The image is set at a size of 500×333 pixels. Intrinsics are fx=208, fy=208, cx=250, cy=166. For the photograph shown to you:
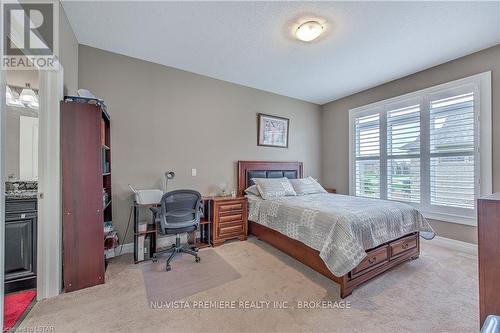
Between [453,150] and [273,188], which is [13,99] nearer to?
[273,188]

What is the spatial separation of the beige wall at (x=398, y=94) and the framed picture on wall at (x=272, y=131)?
1232 millimetres

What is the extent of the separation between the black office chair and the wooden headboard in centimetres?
137

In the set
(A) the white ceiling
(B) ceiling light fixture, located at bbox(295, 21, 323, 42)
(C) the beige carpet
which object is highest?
(A) the white ceiling

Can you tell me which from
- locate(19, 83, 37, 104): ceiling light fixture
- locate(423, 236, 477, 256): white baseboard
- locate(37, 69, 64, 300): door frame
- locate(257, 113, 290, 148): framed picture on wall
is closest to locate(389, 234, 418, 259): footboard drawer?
locate(423, 236, 477, 256): white baseboard

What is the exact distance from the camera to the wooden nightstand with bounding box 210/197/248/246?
320 centimetres

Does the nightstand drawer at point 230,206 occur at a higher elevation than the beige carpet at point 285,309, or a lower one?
higher

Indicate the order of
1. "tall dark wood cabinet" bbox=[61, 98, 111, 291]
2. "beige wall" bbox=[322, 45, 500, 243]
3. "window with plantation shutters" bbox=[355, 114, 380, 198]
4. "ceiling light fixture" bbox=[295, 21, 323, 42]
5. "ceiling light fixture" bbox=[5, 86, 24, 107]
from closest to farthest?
"tall dark wood cabinet" bbox=[61, 98, 111, 291]
"ceiling light fixture" bbox=[295, 21, 323, 42]
"ceiling light fixture" bbox=[5, 86, 24, 107]
"beige wall" bbox=[322, 45, 500, 243]
"window with plantation shutters" bbox=[355, 114, 380, 198]

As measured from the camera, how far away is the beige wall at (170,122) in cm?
289

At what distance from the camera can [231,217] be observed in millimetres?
3350

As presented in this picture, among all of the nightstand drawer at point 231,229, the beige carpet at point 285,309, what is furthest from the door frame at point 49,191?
the nightstand drawer at point 231,229

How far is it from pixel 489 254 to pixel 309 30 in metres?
2.39

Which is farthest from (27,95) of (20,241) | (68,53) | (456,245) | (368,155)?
(456,245)

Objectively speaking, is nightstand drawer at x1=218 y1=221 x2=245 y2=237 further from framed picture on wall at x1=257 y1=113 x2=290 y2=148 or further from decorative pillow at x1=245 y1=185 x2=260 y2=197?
framed picture on wall at x1=257 y1=113 x2=290 y2=148

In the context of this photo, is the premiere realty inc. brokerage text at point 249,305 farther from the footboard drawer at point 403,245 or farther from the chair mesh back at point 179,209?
the footboard drawer at point 403,245
